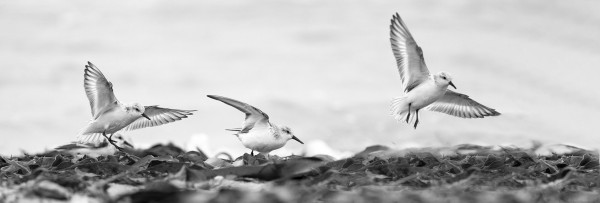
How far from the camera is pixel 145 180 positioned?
3.93m

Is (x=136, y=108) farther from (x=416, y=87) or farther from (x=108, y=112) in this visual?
(x=416, y=87)

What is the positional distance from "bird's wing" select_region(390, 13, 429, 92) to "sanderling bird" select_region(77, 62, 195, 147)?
185cm

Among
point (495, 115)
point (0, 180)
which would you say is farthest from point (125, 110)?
point (0, 180)

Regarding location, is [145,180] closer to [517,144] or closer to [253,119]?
[517,144]

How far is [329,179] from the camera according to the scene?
3762 millimetres

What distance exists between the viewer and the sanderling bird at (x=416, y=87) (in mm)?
7945

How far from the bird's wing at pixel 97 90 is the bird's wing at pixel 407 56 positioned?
2.42 meters

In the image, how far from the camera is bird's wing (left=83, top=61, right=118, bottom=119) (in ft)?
25.1

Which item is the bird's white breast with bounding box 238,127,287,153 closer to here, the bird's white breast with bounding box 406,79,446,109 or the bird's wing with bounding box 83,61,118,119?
the bird's wing with bounding box 83,61,118,119

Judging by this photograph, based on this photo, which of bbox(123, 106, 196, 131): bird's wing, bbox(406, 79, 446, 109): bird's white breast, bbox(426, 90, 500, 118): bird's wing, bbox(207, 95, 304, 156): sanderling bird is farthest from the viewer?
bbox(426, 90, 500, 118): bird's wing

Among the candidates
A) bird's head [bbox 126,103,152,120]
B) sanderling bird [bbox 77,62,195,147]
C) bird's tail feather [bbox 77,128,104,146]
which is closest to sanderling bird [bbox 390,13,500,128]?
sanderling bird [bbox 77,62,195,147]

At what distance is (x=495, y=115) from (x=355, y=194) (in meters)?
5.36

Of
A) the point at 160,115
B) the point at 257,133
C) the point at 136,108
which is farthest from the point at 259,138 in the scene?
the point at 160,115

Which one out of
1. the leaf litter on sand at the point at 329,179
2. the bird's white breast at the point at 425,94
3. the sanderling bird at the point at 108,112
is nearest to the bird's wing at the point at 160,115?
the sanderling bird at the point at 108,112
